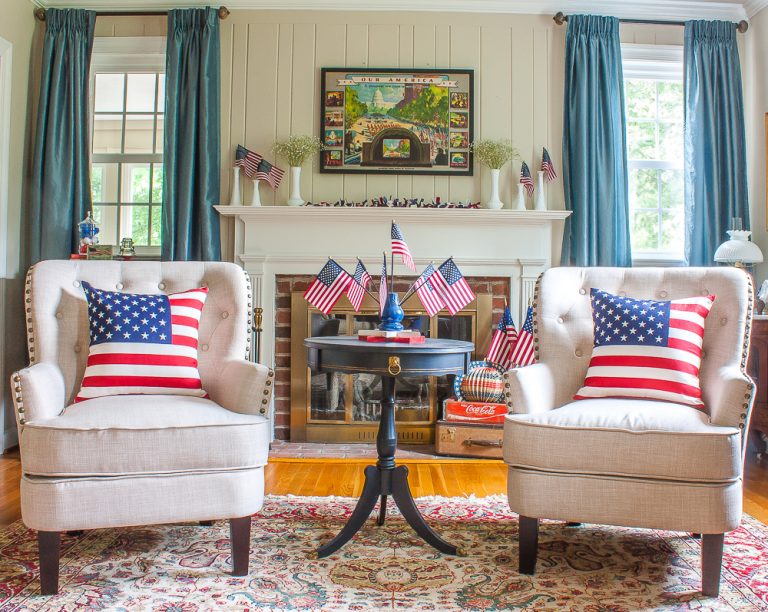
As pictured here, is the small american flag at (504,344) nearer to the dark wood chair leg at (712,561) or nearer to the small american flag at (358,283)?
the small american flag at (358,283)

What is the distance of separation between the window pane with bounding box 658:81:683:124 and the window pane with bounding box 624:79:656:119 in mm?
47

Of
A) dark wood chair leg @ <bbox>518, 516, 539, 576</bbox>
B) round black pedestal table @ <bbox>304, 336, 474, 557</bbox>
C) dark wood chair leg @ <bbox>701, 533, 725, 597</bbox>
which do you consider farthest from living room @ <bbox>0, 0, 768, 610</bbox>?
dark wood chair leg @ <bbox>701, 533, 725, 597</bbox>

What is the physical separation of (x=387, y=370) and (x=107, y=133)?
299 cm

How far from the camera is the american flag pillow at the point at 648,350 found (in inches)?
86.1

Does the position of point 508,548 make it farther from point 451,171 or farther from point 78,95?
point 78,95

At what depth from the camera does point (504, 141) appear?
13.2 ft

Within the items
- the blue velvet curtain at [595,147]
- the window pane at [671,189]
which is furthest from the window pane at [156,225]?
the window pane at [671,189]

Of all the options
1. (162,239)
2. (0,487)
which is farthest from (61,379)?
(162,239)

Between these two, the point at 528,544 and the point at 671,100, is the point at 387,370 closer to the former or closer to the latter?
the point at 528,544

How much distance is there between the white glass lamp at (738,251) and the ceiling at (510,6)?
1.39m

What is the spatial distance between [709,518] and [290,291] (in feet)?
8.77

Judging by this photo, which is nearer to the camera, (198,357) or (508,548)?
(508,548)

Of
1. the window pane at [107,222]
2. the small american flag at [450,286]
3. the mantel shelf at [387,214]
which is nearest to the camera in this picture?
the small american flag at [450,286]

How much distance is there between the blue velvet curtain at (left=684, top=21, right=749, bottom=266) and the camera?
394 centimetres
